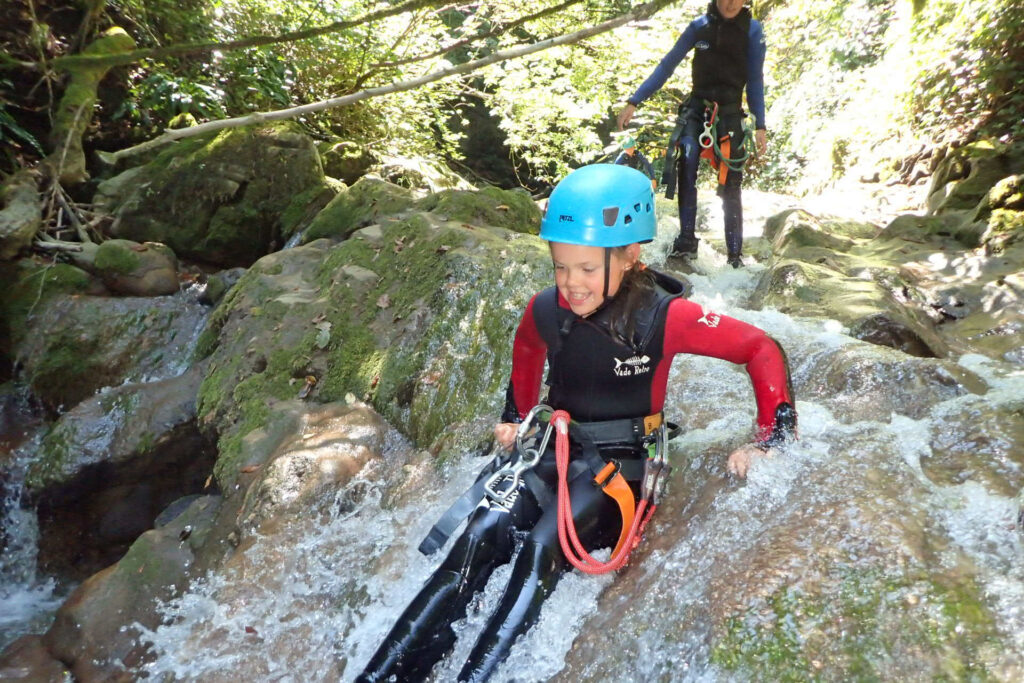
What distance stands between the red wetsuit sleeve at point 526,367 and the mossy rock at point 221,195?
22.1 feet

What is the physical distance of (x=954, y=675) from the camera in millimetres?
1919

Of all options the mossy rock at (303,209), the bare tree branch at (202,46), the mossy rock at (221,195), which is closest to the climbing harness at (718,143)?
the bare tree branch at (202,46)

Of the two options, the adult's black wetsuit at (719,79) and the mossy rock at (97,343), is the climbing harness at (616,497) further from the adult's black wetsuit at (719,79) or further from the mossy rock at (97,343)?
the mossy rock at (97,343)

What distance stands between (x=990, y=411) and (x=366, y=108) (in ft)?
34.1

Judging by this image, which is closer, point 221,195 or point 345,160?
point 221,195

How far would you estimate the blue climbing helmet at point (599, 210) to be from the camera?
261 centimetres

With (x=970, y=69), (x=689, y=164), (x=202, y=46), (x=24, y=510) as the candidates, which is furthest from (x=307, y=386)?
(x=970, y=69)

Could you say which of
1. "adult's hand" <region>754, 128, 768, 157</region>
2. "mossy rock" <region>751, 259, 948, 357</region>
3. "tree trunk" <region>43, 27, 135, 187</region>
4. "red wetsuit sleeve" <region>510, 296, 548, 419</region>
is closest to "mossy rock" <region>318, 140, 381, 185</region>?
"tree trunk" <region>43, 27, 135, 187</region>

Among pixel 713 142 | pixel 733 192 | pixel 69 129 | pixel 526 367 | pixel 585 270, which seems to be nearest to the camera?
pixel 585 270

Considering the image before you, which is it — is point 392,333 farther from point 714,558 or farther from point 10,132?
point 10,132

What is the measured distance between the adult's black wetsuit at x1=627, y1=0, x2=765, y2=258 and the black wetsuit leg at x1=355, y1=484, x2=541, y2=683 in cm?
371

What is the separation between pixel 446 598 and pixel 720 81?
456 centimetres

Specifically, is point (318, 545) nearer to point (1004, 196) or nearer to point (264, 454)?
point (264, 454)

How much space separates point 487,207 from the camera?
6711 millimetres
